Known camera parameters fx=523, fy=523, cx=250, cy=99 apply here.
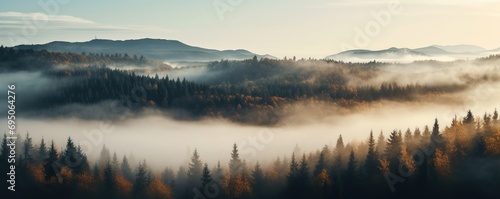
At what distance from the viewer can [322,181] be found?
152 m

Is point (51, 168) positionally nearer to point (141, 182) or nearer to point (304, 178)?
point (141, 182)

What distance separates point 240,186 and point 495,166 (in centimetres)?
7565

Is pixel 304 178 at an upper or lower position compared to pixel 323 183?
upper

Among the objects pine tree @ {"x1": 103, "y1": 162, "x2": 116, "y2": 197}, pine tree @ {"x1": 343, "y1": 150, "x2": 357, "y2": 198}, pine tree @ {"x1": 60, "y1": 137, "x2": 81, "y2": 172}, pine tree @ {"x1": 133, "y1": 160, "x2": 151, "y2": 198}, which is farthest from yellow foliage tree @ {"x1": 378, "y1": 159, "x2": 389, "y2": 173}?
pine tree @ {"x1": 60, "y1": 137, "x2": 81, "y2": 172}

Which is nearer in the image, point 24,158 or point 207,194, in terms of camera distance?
point 207,194

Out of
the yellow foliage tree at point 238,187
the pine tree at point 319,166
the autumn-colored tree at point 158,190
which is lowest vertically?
the autumn-colored tree at point 158,190

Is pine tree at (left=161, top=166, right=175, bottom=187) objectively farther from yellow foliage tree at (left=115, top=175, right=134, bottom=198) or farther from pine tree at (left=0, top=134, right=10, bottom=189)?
pine tree at (left=0, top=134, right=10, bottom=189)

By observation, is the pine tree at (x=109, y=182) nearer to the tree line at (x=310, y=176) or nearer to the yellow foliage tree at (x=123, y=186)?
the tree line at (x=310, y=176)

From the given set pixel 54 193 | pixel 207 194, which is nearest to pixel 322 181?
pixel 207 194

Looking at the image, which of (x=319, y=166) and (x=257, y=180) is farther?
(x=319, y=166)

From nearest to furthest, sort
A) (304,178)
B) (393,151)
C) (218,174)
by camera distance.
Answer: (304,178), (393,151), (218,174)

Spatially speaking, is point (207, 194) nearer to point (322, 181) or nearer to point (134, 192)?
point (134, 192)

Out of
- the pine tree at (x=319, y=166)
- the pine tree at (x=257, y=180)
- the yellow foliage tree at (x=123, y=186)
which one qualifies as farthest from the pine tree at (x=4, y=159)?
the pine tree at (x=319, y=166)

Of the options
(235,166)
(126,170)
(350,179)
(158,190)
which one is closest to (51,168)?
(126,170)
